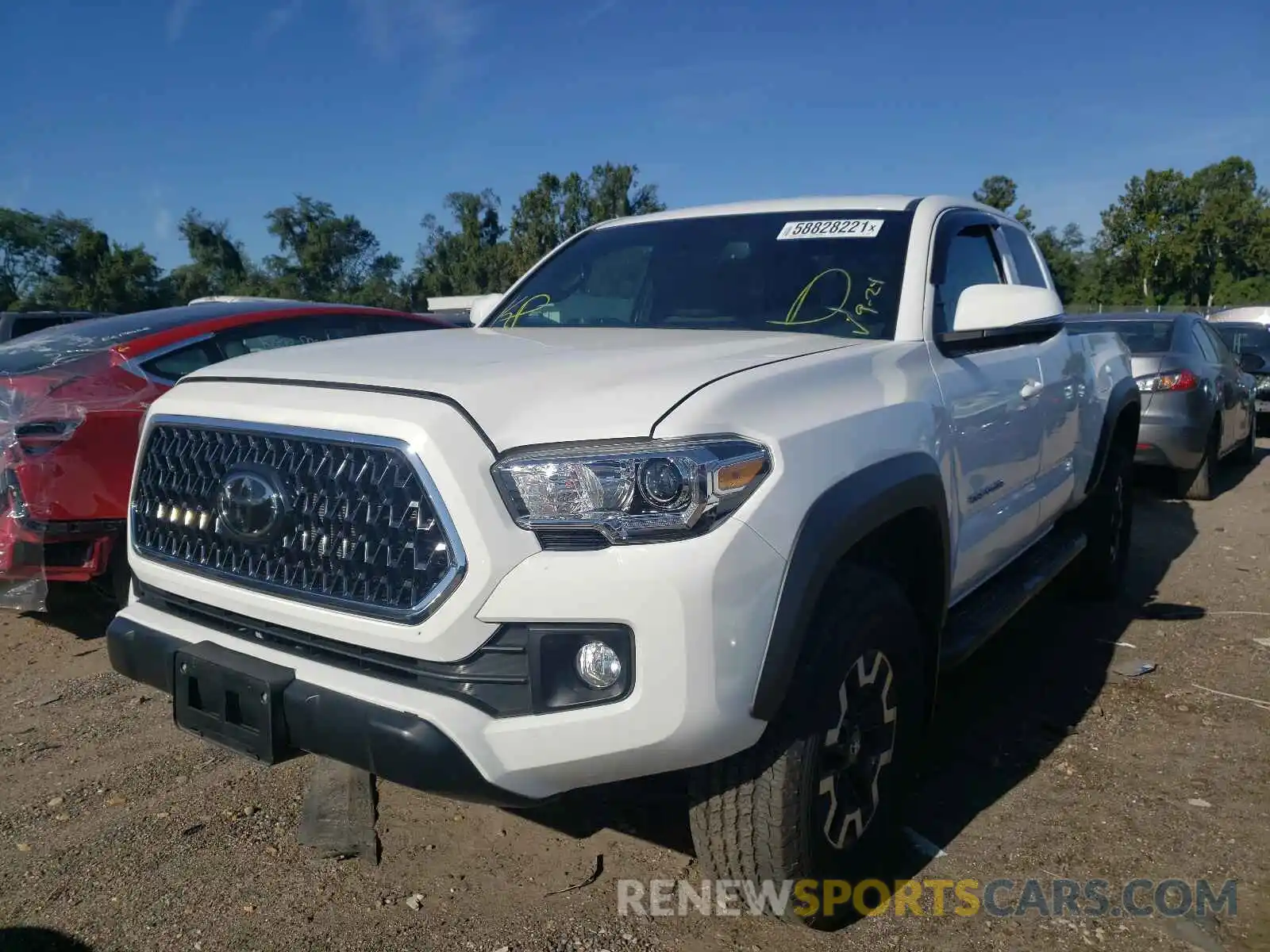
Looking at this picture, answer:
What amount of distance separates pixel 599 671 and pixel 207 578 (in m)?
1.10

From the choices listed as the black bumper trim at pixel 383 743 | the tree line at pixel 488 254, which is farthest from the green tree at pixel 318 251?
the black bumper trim at pixel 383 743

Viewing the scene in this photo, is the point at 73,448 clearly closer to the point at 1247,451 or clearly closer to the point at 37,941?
the point at 37,941

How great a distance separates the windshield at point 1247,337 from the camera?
13.4 m

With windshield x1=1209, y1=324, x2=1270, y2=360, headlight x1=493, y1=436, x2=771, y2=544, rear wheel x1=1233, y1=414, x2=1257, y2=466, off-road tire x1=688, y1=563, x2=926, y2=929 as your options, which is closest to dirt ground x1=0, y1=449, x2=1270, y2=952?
off-road tire x1=688, y1=563, x2=926, y2=929

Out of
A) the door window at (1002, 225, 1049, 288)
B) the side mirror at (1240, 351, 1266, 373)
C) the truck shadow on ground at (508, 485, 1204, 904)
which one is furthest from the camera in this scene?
the side mirror at (1240, 351, 1266, 373)

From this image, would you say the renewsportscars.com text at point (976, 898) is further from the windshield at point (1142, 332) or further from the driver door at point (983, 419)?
the windshield at point (1142, 332)

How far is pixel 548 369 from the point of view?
2.34m

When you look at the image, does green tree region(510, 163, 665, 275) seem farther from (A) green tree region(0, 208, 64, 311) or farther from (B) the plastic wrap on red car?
(B) the plastic wrap on red car

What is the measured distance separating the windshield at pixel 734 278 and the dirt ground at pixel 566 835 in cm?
160

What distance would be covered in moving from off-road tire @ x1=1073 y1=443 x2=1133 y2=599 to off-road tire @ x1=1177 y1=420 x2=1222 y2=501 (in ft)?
10.1

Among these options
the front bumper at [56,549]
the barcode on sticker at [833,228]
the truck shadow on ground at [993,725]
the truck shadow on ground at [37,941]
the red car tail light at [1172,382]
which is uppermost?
the barcode on sticker at [833,228]

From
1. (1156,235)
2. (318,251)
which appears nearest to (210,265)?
(318,251)

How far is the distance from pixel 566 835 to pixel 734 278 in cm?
192

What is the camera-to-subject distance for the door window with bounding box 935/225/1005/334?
3.23m
